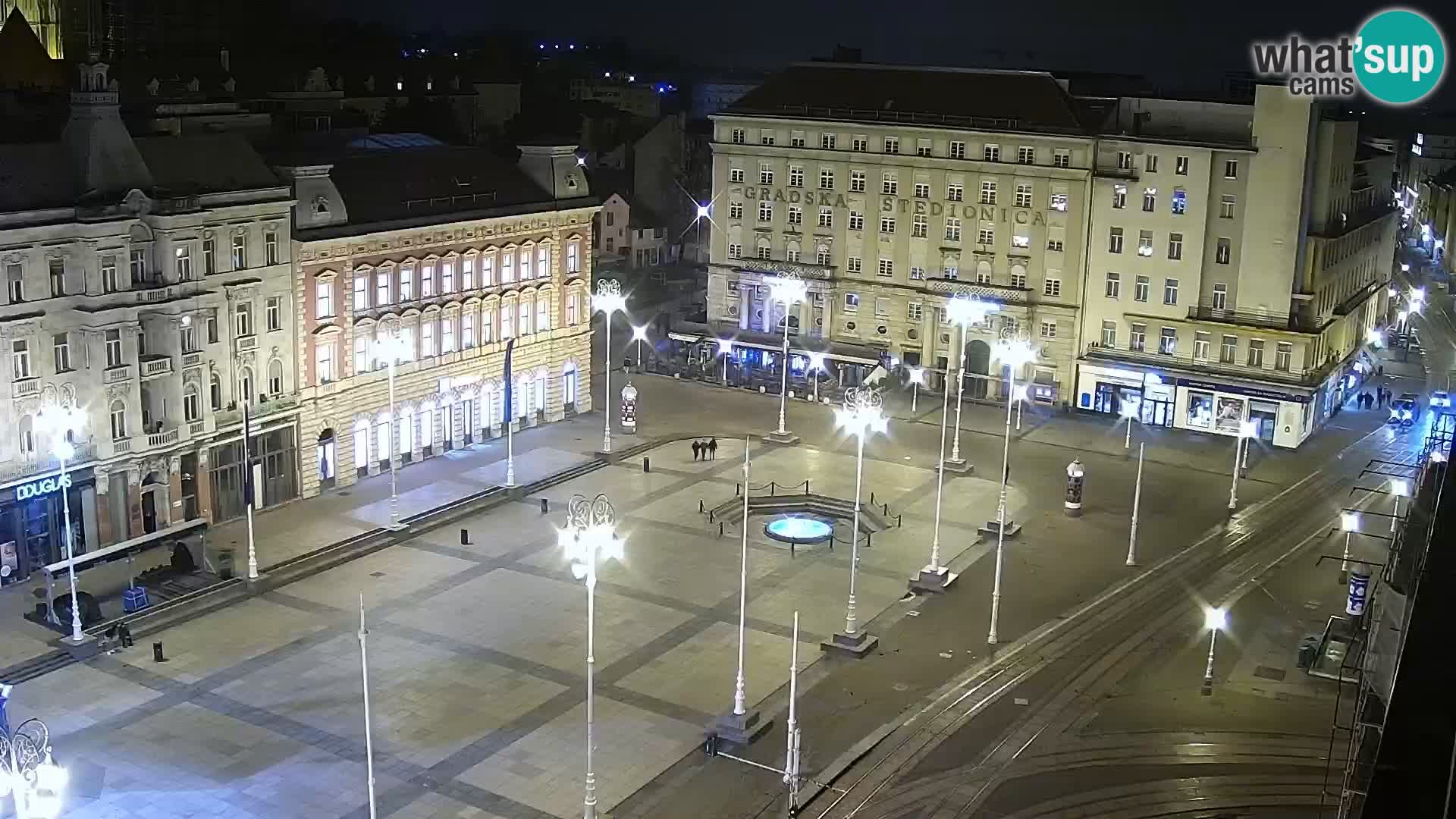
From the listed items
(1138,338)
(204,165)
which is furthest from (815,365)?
(204,165)

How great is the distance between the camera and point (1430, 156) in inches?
6599

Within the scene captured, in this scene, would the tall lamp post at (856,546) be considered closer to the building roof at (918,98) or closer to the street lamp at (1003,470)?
the street lamp at (1003,470)

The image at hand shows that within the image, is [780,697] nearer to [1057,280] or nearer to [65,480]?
[65,480]

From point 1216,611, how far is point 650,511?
27586 mm

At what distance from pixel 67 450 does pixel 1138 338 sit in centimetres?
6060

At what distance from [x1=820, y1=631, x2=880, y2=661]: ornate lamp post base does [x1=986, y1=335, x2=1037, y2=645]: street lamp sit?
15.0ft

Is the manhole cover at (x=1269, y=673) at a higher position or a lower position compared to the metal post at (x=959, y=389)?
lower

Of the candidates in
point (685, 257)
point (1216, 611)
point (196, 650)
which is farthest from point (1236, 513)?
point (685, 257)

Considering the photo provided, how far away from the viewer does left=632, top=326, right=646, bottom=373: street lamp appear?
97.7 metres

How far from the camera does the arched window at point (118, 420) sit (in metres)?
56.8

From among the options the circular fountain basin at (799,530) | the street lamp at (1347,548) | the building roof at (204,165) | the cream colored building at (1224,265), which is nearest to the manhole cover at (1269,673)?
the street lamp at (1347,548)

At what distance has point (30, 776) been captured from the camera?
2620cm

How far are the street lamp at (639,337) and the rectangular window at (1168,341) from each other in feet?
113

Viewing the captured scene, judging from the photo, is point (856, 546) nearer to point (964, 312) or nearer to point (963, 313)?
point (963, 313)
